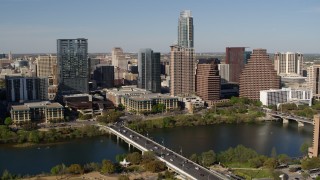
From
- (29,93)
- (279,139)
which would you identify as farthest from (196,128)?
(29,93)

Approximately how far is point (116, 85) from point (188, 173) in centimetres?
2752

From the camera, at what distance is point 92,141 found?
19672 millimetres

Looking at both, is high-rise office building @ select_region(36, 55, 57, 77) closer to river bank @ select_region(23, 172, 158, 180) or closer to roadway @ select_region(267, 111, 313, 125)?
roadway @ select_region(267, 111, 313, 125)

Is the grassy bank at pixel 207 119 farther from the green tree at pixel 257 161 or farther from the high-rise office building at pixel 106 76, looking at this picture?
the high-rise office building at pixel 106 76

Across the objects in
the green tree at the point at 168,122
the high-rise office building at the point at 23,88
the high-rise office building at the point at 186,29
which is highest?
the high-rise office building at the point at 186,29

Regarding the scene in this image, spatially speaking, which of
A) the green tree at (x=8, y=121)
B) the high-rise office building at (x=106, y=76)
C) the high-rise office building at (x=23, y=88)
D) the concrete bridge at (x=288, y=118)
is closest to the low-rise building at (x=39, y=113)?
the green tree at (x=8, y=121)

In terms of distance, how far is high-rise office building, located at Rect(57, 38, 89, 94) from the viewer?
31031 mm

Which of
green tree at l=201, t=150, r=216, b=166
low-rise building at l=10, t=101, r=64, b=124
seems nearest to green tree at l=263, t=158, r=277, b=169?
green tree at l=201, t=150, r=216, b=166

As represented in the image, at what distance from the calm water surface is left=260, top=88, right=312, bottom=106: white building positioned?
16.8 ft

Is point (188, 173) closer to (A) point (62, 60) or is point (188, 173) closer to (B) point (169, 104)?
(B) point (169, 104)

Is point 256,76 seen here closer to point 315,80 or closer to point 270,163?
point 315,80

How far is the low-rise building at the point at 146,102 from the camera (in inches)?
1025

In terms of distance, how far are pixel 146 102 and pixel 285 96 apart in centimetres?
1004

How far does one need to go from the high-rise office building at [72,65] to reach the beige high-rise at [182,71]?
6712 millimetres
